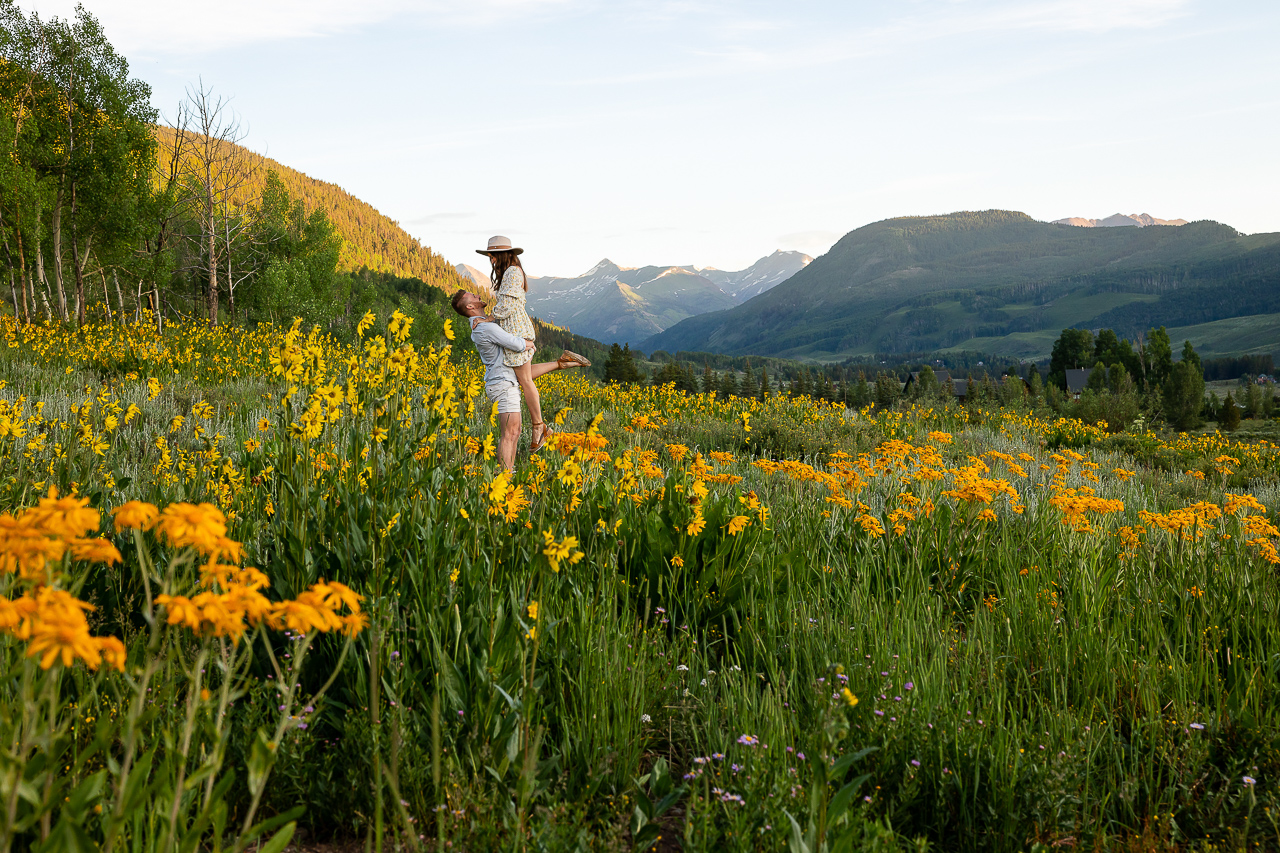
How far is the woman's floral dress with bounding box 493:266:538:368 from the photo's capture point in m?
6.62

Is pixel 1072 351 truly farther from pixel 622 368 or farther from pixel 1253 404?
→ pixel 622 368

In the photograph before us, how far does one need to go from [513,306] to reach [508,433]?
121 cm

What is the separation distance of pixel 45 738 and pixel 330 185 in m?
173

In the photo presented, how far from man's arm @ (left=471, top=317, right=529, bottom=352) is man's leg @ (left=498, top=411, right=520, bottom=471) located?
0.60 m

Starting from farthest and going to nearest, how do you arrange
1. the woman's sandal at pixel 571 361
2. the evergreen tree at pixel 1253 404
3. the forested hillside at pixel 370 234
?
the forested hillside at pixel 370 234
the evergreen tree at pixel 1253 404
the woman's sandal at pixel 571 361

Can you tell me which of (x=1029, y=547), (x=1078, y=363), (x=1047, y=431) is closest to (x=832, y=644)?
(x=1029, y=547)

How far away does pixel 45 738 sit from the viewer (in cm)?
111

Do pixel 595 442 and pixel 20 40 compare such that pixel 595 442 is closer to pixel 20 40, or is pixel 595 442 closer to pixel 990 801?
pixel 990 801

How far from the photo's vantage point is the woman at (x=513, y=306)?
6.62 meters

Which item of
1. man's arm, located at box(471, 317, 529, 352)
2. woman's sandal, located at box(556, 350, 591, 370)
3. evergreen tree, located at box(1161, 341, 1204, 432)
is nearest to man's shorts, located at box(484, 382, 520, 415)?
man's arm, located at box(471, 317, 529, 352)

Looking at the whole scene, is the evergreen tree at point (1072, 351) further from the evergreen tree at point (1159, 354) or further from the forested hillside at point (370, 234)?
the forested hillside at point (370, 234)

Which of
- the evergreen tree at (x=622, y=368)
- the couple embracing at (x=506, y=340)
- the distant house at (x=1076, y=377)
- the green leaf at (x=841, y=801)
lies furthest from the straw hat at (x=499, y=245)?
the distant house at (x=1076, y=377)

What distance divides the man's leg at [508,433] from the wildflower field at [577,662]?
1.77 metres

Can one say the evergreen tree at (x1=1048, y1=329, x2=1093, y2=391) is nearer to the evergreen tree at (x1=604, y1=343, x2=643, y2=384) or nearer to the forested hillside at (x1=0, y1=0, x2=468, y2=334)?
the evergreen tree at (x1=604, y1=343, x2=643, y2=384)
